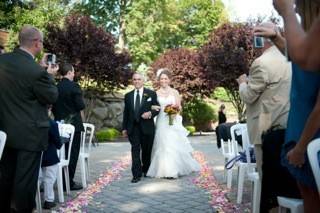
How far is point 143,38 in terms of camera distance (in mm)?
31641

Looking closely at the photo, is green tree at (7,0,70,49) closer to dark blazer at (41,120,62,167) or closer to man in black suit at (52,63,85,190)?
man in black suit at (52,63,85,190)

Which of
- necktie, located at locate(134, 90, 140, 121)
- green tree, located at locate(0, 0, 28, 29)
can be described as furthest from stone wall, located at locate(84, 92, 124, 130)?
necktie, located at locate(134, 90, 140, 121)

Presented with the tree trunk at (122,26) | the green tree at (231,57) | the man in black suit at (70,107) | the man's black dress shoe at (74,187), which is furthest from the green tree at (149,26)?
the man's black dress shoe at (74,187)

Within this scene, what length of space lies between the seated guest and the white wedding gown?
10.0 ft

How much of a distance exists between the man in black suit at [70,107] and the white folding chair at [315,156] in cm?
533

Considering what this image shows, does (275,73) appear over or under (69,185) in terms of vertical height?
over

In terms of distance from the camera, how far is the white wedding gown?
27.9 feet

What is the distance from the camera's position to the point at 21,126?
414cm

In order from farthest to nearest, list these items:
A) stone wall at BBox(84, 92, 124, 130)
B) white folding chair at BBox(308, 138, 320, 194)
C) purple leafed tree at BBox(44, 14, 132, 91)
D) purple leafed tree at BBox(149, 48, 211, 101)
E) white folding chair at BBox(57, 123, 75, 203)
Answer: purple leafed tree at BBox(149, 48, 211, 101) → stone wall at BBox(84, 92, 124, 130) → purple leafed tree at BBox(44, 14, 132, 91) → white folding chair at BBox(57, 123, 75, 203) → white folding chair at BBox(308, 138, 320, 194)

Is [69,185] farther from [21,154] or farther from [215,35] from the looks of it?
[215,35]

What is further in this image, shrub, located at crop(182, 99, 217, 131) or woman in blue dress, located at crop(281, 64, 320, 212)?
shrub, located at crop(182, 99, 217, 131)

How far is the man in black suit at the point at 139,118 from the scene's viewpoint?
816 centimetres

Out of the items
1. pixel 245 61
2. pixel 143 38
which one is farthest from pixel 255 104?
pixel 143 38

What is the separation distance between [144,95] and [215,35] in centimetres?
1506
